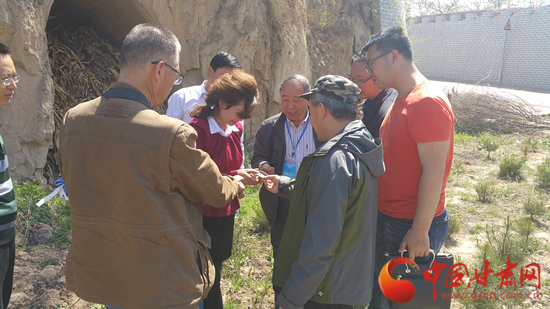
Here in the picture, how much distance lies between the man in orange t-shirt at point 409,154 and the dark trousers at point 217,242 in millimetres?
1111

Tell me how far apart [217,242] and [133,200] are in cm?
119

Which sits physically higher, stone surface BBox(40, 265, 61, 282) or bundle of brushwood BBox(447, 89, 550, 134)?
stone surface BBox(40, 265, 61, 282)

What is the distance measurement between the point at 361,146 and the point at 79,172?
4.61ft

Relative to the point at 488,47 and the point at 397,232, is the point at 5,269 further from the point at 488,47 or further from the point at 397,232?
the point at 488,47

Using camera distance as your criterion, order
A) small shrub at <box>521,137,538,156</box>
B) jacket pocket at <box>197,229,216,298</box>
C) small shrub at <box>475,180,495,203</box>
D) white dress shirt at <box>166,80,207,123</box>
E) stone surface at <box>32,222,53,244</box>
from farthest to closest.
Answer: small shrub at <box>521,137,538,156</box> < small shrub at <box>475,180,495,203</box> < stone surface at <box>32,222,53,244</box> < white dress shirt at <box>166,80,207,123</box> < jacket pocket at <box>197,229,216,298</box>

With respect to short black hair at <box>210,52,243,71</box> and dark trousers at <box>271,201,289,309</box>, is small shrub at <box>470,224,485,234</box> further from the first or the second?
short black hair at <box>210,52,243,71</box>

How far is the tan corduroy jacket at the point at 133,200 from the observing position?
1522mm

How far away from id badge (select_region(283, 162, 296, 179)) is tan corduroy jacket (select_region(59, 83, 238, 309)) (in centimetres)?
145

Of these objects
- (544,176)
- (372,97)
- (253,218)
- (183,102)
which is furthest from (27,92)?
(544,176)

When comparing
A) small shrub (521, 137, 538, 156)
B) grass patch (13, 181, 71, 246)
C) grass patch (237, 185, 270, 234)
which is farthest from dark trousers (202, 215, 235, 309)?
small shrub (521, 137, 538, 156)

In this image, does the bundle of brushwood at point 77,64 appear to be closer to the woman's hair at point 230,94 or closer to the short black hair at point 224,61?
the short black hair at point 224,61

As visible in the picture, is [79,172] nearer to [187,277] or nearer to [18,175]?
[187,277]

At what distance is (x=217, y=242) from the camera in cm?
262

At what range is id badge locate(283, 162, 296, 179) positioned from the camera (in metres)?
3.08
